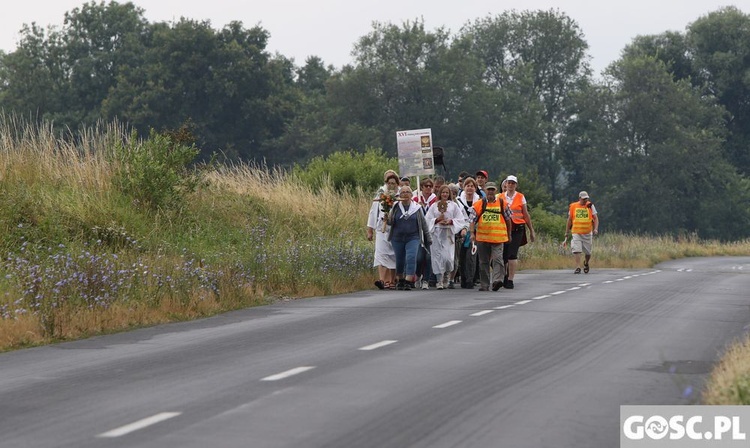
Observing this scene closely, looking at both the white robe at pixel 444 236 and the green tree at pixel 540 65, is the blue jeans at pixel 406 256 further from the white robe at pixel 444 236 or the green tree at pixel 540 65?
the green tree at pixel 540 65

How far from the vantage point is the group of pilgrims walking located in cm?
2217

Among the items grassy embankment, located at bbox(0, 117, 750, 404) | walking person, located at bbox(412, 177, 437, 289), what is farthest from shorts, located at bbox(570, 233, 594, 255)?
walking person, located at bbox(412, 177, 437, 289)

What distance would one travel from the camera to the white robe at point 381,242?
22.6m

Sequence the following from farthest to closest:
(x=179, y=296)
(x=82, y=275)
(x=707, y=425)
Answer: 1. (x=179, y=296)
2. (x=82, y=275)
3. (x=707, y=425)

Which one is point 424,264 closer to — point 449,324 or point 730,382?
point 449,324

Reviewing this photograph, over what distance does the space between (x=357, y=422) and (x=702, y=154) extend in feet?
266

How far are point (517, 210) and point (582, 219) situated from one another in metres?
9.33

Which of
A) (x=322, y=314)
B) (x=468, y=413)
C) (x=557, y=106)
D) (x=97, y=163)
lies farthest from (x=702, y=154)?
(x=468, y=413)

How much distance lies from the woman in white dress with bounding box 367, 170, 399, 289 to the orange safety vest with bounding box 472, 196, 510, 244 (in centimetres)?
154

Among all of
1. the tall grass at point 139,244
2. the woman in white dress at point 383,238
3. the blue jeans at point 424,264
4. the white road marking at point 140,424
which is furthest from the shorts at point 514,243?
the white road marking at point 140,424

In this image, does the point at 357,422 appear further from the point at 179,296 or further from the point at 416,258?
the point at 416,258

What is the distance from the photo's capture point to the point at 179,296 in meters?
17.3
